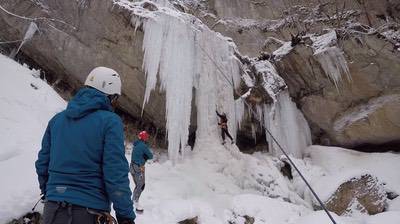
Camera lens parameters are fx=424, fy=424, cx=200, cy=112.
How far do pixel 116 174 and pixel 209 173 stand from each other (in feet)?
23.2

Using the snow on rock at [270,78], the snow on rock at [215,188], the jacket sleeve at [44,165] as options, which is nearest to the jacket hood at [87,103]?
the jacket sleeve at [44,165]

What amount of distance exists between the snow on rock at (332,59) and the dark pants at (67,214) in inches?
370

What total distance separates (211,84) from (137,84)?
1848 millimetres

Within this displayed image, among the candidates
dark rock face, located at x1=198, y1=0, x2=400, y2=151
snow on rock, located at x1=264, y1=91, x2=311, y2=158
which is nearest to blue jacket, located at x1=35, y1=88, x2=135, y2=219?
snow on rock, located at x1=264, y1=91, x2=311, y2=158

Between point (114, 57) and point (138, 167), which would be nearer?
point (138, 167)

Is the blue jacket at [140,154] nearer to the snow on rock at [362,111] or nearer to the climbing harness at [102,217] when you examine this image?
the climbing harness at [102,217]

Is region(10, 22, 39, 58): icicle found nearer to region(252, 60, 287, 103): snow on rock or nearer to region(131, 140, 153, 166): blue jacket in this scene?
region(252, 60, 287, 103): snow on rock

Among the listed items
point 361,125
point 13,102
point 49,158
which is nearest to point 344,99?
point 361,125

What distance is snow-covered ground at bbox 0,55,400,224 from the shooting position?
6.68 meters

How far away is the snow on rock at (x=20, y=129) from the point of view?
4453 millimetres

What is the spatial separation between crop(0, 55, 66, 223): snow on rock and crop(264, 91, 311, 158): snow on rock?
507 centimetres

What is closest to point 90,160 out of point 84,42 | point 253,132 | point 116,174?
point 116,174

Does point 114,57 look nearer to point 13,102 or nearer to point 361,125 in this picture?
point 13,102

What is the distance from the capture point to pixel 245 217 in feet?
24.9
